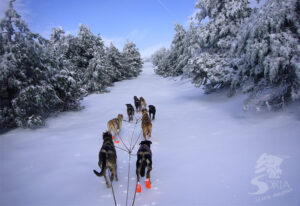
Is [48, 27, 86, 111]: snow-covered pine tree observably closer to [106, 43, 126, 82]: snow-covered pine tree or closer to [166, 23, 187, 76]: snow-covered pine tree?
[106, 43, 126, 82]: snow-covered pine tree

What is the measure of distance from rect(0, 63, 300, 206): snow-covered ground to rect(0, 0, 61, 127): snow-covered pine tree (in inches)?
41.8

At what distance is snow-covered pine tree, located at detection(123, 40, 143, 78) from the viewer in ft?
123

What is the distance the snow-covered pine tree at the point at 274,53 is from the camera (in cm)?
579

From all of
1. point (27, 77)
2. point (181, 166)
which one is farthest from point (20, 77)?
point (181, 166)

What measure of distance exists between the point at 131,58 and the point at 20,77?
32.2 meters

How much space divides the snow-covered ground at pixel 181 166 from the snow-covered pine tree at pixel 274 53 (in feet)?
3.17

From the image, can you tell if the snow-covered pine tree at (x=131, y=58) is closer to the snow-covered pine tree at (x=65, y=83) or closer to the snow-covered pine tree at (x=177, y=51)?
the snow-covered pine tree at (x=177, y=51)

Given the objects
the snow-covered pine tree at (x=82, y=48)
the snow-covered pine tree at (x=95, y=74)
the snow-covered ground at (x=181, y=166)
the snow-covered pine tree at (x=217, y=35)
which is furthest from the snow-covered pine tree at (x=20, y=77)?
the snow-covered pine tree at (x=82, y=48)

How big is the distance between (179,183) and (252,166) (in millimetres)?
1959

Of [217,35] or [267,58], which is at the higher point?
[217,35]

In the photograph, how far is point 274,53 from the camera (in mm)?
5910

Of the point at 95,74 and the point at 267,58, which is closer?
the point at 267,58

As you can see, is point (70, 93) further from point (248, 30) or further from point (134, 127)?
point (248, 30)

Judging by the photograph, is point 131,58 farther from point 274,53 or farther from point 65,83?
point 274,53
